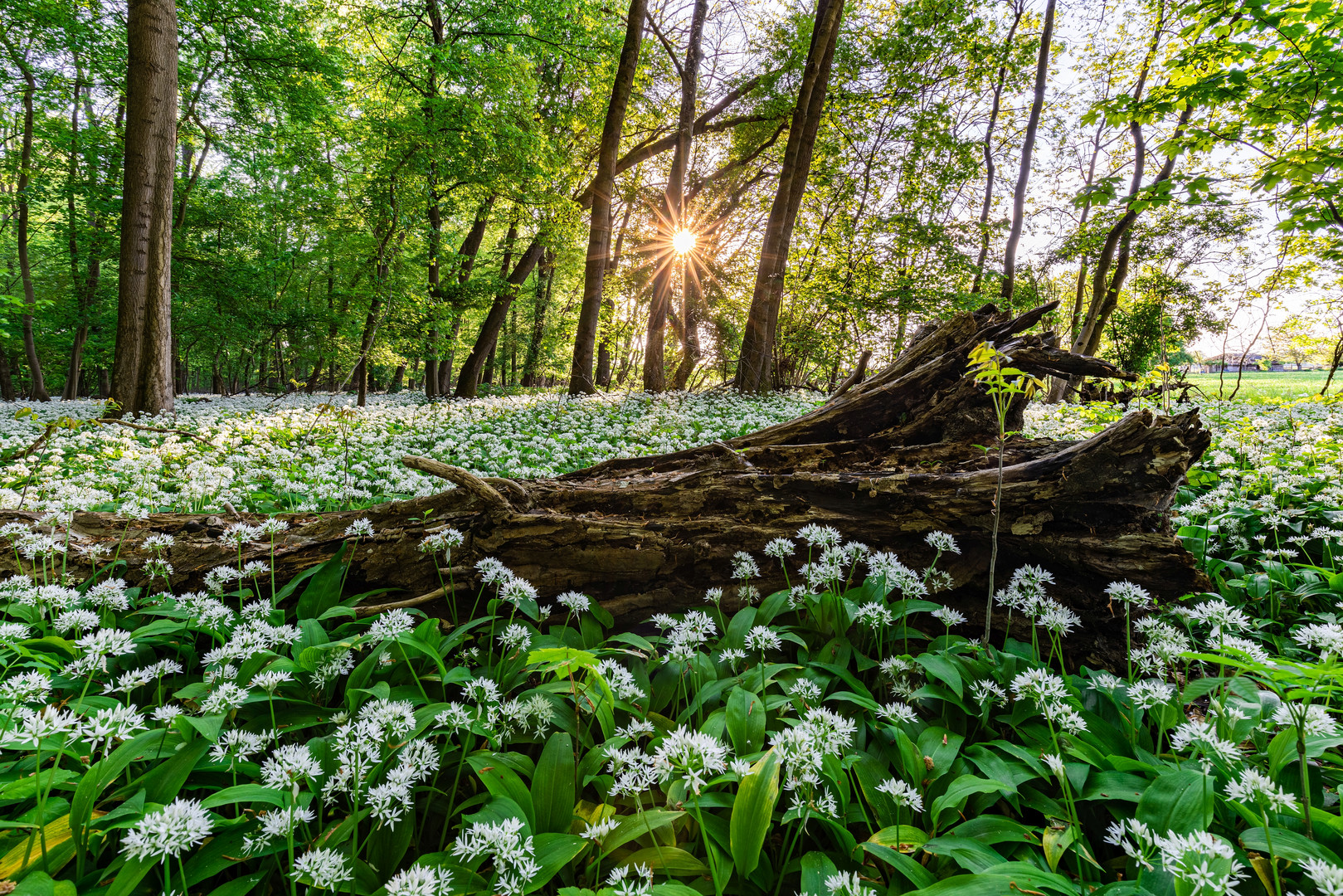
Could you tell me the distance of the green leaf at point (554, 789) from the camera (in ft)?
5.09

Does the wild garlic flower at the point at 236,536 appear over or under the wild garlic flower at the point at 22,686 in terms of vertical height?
over

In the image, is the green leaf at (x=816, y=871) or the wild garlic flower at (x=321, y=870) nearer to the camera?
the wild garlic flower at (x=321, y=870)

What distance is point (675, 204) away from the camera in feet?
55.2

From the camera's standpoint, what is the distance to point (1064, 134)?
20500 mm

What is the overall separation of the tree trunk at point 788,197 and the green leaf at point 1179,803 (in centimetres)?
1247

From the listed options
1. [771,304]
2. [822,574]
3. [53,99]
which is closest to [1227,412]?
[771,304]

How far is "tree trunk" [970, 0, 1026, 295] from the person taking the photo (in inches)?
649

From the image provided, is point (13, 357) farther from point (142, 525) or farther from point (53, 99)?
point (142, 525)

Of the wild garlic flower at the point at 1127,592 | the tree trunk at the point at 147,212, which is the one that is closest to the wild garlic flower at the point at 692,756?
the wild garlic flower at the point at 1127,592

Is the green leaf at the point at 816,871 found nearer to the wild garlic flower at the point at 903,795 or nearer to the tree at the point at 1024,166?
the wild garlic flower at the point at 903,795

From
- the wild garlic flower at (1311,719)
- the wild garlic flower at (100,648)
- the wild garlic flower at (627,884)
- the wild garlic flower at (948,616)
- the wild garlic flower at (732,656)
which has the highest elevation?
the wild garlic flower at (1311,719)

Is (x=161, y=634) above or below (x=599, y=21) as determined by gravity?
below

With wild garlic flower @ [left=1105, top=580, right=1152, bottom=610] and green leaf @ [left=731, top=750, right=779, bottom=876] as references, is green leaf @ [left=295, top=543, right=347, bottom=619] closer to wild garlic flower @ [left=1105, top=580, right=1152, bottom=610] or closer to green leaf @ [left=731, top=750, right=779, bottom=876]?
green leaf @ [left=731, top=750, right=779, bottom=876]

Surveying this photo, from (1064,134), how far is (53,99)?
116 ft
